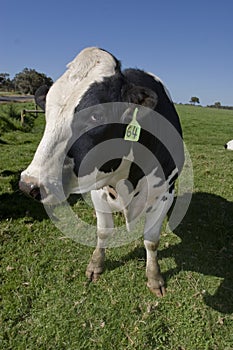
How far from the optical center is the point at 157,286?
2.95m

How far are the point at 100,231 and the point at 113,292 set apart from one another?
62 cm

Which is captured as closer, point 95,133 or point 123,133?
point 95,133

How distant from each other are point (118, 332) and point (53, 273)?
37.0 inches

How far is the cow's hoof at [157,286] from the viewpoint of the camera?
291 cm

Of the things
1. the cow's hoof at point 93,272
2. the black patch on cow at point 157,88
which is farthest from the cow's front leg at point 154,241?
the black patch on cow at point 157,88

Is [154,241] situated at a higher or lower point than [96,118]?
lower

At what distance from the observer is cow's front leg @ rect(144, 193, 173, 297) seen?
9.60 feet

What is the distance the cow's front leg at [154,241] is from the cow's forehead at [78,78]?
1424mm

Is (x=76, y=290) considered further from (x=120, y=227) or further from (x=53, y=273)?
(x=120, y=227)

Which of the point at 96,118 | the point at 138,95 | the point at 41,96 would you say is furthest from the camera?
the point at 41,96

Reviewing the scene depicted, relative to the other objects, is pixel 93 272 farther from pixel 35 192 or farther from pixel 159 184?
pixel 35 192

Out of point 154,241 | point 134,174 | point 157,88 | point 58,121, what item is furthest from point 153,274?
point 58,121

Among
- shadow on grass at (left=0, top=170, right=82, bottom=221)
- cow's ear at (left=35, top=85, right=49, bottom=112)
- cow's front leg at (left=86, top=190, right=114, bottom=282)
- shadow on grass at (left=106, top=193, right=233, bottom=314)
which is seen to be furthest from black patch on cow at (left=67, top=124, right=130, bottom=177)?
shadow on grass at (left=0, top=170, right=82, bottom=221)

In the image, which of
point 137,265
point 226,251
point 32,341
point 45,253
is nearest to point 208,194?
point 226,251
